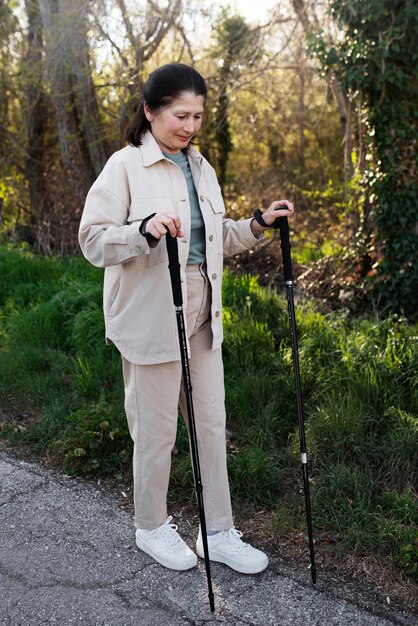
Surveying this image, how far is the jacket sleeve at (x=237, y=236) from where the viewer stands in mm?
3641

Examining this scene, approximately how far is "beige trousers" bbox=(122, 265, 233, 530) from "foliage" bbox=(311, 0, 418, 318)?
3.17 meters

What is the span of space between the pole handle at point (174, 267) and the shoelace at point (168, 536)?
3.93ft

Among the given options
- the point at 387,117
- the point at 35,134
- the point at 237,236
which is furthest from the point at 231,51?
the point at 237,236

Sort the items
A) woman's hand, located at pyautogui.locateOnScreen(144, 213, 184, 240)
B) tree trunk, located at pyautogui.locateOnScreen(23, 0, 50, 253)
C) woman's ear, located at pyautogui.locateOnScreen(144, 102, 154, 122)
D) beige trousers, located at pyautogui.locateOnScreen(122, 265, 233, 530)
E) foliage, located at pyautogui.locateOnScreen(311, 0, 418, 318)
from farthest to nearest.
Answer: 1. tree trunk, located at pyautogui.locateOnScreen(23, 0, 50, 253)
2. foliage, located at pyautogui.locateOnScreen(311, 0, 418, 318)
3. beige trousers, located at pyautogui.locateOnScreen(122, 265, 233, 530)
4. woman's ear, located at pyautogui.locateOnScreen(144, 102, 154, 122)
5. woman's hand, located at pyautogui.locateOnScreen(144, 213, 184, 240)

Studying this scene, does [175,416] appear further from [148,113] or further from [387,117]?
[387,117]

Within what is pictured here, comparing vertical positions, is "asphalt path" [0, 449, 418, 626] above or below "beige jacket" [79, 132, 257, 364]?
below

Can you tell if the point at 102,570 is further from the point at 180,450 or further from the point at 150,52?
the point at 150,52

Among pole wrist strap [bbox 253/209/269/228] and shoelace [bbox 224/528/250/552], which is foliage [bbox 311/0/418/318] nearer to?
pole wrist strap [bbox 253/209/269/228]

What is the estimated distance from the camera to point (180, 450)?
467cm

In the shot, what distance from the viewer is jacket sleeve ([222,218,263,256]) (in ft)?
11.9

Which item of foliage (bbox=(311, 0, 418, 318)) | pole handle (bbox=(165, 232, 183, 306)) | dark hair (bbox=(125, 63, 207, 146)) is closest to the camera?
pole handle (bbox=(165, 232, 183, 306))

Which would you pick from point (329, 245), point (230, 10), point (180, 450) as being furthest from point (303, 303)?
point (230, 10)

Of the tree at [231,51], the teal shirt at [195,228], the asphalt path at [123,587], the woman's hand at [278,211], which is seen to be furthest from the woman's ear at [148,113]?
the tree at [231,51]

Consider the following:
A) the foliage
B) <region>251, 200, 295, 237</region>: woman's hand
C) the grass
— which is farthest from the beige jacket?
the foliage
